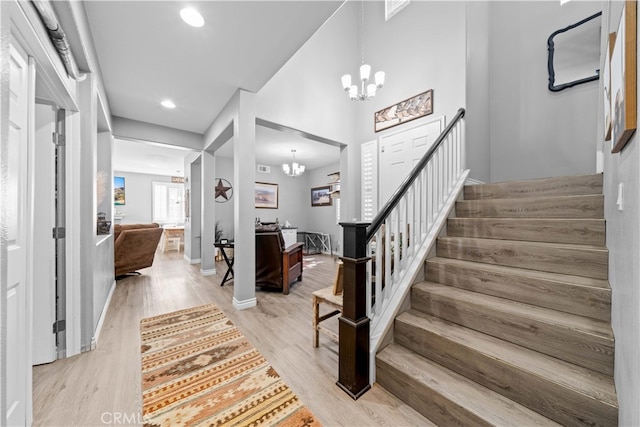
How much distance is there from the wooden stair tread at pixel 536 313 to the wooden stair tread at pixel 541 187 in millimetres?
1297

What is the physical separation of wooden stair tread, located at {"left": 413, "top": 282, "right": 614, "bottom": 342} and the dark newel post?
585 millimetres

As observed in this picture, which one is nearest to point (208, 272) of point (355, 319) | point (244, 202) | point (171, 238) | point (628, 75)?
point (244, 202)

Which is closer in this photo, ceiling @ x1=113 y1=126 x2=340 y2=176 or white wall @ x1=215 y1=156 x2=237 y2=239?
ceiling @ x1=113 y1=126 x2=340 y2=176

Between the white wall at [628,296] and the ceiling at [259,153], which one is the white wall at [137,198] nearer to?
the ceiling at [259,153]

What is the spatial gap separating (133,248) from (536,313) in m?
5.42

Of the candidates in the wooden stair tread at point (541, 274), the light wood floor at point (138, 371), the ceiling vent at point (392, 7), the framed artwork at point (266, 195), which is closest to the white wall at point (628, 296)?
the wooden stair tread at point (541, 274)

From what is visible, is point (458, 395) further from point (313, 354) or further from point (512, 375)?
point (313, 354)

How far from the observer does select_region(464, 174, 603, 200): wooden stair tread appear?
2.08 metres

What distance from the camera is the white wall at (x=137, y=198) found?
8320 mm

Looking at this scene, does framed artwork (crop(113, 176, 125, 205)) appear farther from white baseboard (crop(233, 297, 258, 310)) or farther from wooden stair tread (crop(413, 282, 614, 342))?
wooden stair tread (crop(413, 282, 614, 342))

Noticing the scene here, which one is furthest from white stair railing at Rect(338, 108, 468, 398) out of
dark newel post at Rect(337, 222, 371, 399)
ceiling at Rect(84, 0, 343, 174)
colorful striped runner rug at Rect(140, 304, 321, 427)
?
ceiling at Rect(84, 0, 343, 174)

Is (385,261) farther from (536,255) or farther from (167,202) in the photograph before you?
Answer: (167,202)

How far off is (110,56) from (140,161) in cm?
540

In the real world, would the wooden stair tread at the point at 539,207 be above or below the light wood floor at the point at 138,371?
above
